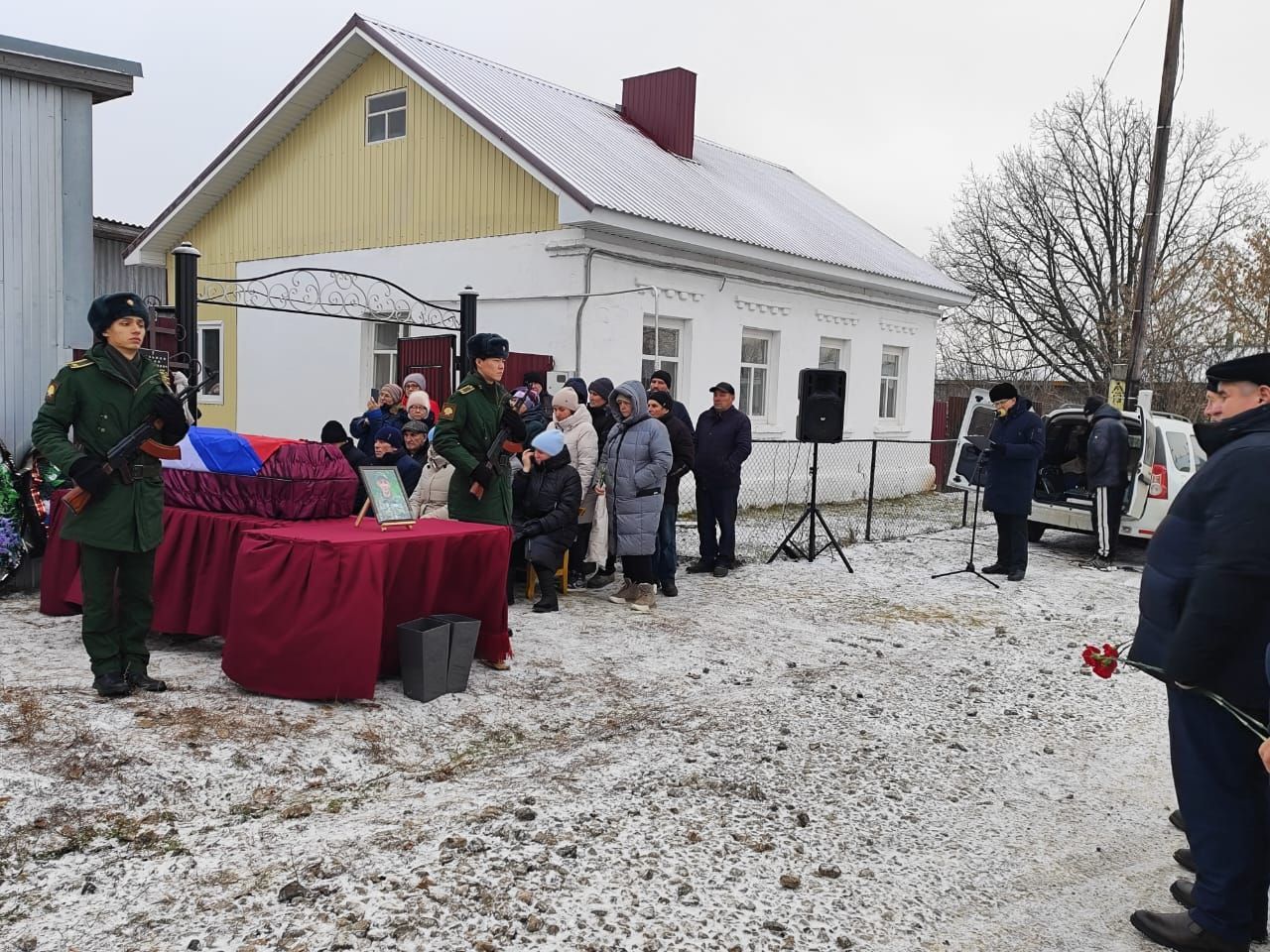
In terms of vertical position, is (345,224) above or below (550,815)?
above

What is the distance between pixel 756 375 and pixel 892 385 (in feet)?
14.2

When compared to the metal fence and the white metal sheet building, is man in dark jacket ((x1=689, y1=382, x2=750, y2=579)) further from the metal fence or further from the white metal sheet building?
the white metal sheet building

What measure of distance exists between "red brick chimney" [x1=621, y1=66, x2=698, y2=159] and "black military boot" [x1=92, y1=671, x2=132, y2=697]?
13574mm

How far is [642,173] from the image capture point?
14.0 metres

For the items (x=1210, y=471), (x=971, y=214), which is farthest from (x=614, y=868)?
(x=971, y=214)

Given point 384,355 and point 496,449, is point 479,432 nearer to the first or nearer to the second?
point 496,449

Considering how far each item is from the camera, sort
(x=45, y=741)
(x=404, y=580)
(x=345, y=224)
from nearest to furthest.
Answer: (x=45, y=741) < (x=404, y=580) < (x=345, y=224)

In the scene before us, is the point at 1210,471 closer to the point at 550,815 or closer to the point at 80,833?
the point at 550,815

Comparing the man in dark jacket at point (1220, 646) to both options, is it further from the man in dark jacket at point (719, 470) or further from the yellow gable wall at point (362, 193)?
the yellow gable wall at point (362, 193)

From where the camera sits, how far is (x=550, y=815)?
3.88 meters

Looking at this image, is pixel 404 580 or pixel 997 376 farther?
pixel 997 376

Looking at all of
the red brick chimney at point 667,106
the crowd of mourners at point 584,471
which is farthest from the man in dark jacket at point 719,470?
the red brick chimney at point 667,106

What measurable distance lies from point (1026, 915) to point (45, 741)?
3.97 metres

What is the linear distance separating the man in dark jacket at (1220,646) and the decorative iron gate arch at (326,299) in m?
5.32
